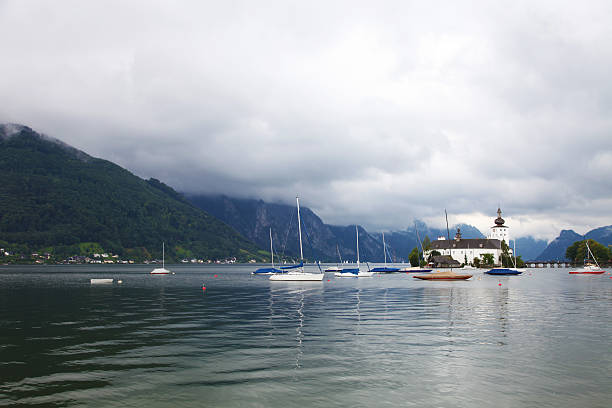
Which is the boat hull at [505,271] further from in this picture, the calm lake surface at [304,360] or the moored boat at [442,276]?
the calm lake surface at [304,360]

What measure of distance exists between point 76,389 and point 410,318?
32471 mm

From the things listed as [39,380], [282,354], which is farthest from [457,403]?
[39,380]

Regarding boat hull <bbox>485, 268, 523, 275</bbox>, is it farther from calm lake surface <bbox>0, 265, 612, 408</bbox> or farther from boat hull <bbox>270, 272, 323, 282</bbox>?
calm lake surface <bbox>0, 265, 612, 408</bbox>

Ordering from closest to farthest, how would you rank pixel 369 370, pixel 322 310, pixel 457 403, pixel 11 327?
1. pixel 457 403
2. pixel 369 370
3. pixel 11 327
4. pixel 322 310

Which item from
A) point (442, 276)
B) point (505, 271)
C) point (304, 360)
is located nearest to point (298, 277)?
point (442, 276)

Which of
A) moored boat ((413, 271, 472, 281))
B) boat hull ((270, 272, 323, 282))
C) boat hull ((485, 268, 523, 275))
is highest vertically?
boat hull ((270, 272, 323, 282))

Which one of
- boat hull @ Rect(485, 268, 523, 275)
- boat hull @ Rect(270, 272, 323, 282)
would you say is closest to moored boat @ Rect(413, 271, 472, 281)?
boat hull @ Rect(270, 272, 323, 282)

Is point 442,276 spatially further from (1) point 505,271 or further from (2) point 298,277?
(1) point 505,271

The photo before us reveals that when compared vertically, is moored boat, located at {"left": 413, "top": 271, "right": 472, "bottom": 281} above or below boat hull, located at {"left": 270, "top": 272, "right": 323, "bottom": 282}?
below

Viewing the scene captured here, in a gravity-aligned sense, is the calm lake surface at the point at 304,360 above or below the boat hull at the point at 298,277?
above

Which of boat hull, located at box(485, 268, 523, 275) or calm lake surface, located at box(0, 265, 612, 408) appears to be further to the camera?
boat hull, located at box(485, 268, 523, 275)

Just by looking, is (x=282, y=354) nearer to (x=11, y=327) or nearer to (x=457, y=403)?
(x=457, y=403)

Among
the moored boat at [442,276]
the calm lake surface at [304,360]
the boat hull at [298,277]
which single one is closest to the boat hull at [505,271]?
the moored boat at [442,276]

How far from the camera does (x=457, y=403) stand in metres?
17.4
